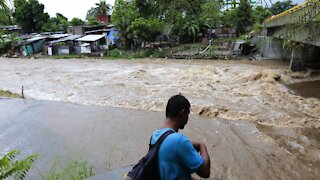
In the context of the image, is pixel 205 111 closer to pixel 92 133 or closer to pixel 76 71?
pixel 92 133

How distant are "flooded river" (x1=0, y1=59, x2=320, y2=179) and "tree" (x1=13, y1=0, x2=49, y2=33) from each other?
20477 millimetres

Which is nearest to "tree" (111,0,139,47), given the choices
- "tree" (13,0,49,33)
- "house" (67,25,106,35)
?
"house" (67,25,106,35)

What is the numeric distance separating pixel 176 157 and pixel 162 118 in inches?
292

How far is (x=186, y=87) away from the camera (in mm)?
13477

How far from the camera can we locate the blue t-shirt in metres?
2.01

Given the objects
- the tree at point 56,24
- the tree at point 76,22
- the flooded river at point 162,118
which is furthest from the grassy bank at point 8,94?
the tree at point 76,22

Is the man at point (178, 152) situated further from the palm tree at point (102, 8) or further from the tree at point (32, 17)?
the palm tree at point (102, 8)

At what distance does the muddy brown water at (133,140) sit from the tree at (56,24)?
29.2 m

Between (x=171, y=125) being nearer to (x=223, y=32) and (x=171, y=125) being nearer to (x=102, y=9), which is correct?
(x=223, y=32)

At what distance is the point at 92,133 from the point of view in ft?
27.8

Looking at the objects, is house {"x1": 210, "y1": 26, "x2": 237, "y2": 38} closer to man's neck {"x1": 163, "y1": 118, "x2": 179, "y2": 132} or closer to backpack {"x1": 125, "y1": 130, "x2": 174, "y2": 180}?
man's neck {"x1": 163, "y1": 118, "x2": 179, "y2": 132}

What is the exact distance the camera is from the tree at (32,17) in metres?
34.3

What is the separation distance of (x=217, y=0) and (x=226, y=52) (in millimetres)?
21471

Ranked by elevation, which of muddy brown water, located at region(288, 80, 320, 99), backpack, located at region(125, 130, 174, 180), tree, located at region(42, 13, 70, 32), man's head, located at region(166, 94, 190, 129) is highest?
tree, located at region(42, 13, 70, 32)
